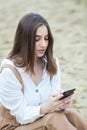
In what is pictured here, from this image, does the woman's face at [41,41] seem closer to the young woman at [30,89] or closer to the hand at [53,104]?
the young woman at [30,89]

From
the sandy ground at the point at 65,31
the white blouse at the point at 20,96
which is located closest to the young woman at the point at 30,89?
the white blouse at the point at 20,96

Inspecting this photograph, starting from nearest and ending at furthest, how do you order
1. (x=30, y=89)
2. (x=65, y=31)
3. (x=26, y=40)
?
(x=26, y=40), (x=30, y=89), (x=65, y=31)

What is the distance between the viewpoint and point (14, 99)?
2.94m

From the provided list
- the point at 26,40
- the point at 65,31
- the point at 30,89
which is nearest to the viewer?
the point at 26,40

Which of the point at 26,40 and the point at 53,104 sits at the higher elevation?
the point at 26,40

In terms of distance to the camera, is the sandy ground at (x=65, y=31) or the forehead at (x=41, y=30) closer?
the forehead at (x=41, y=30)

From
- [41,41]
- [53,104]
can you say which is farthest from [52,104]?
[41,41]

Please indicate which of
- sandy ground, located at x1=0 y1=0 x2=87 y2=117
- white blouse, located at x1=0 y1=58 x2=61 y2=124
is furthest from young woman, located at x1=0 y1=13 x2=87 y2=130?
sandy ground, located at x1=0 y1=0 x2=87 y2=117

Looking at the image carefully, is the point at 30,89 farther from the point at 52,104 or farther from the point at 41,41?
the point at 41,41

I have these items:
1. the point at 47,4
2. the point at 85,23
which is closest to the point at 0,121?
the point at 85,23

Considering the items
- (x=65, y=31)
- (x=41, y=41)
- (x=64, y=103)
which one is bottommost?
(x=65, y=31)

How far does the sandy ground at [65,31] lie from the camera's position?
475cm

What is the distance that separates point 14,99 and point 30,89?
0.13 meters

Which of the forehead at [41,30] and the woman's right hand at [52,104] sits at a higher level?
the forehead at [41,30]
